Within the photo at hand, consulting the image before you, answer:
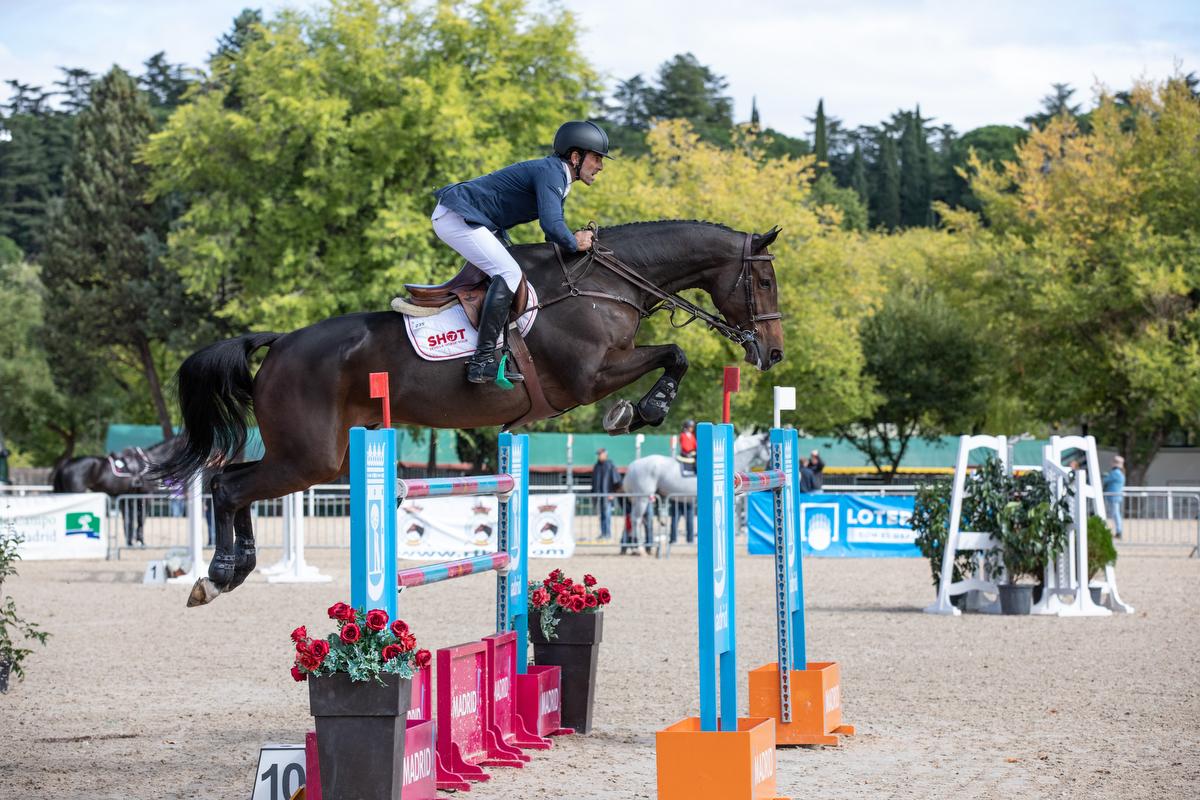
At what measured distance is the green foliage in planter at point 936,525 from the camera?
44.9ft

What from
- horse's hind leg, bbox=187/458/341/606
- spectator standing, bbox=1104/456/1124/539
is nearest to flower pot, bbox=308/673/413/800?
horse's hind leg, bbox=187/458/341/606

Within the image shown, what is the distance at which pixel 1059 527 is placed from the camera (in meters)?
13.0

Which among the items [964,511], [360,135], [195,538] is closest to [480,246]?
[964,511]

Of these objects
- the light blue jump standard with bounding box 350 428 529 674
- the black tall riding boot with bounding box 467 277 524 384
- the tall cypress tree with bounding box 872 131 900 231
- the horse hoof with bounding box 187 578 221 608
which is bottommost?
the horse hoof with bounding box 187 578 221 608

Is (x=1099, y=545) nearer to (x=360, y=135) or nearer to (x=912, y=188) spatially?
(x=360, y=135)

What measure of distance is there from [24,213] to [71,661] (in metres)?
60.3

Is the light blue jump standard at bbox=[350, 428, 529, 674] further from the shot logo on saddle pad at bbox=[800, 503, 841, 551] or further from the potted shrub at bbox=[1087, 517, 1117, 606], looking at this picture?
the shot logo on saddle pad at bbox=[800, 503, 841, 551]

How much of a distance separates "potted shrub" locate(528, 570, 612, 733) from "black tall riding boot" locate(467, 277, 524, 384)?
79.6 inches

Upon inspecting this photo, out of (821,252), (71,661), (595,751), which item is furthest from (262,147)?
(595,751)

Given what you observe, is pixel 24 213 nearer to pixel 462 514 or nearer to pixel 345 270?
pixel 345 270

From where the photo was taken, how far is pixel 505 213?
6.12 meters

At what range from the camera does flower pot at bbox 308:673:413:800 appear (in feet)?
16.0

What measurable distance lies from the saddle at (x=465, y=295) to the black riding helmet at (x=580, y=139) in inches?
24.0

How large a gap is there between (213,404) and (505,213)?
1.78m
